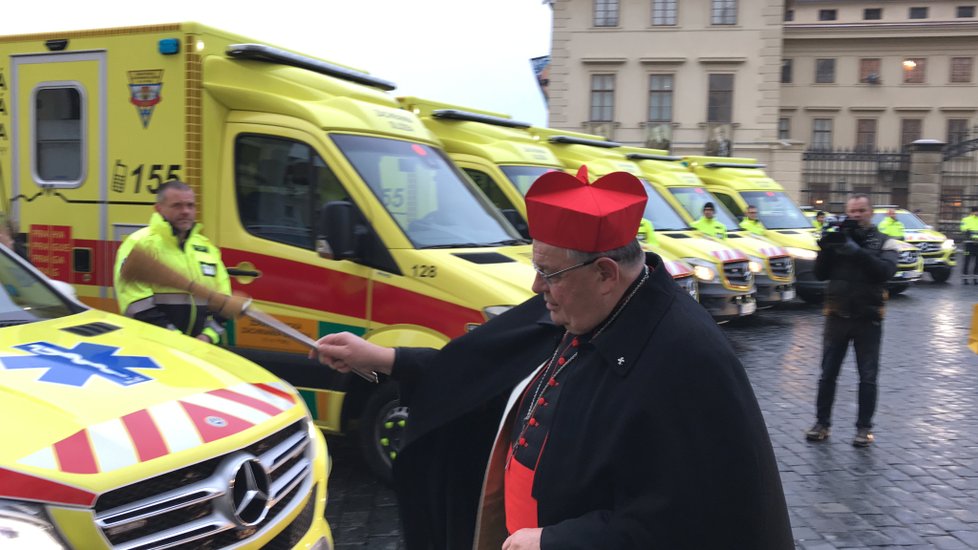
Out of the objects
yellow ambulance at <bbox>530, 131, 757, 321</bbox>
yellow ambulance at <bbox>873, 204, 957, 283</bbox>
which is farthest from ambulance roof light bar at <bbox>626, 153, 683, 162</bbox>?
yellow ambulance at <bbox>873, 204, 957, 283</bbox>

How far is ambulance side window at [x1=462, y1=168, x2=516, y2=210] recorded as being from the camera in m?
9.04

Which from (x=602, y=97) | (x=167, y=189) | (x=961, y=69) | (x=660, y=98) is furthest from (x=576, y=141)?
(x=961, y=69)

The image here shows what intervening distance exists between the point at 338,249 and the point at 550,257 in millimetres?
3348

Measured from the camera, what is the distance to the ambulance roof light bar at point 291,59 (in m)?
5.74

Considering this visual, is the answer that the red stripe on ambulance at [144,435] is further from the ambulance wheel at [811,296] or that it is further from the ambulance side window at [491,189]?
the ambulance wheel at [811,296]

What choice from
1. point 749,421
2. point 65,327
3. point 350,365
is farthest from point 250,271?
point 749,421

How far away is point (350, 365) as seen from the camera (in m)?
2.74

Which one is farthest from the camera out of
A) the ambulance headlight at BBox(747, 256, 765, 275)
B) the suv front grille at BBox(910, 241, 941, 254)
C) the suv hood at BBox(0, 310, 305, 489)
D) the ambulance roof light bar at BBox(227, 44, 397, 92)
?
the suv front grille at BBox(910, 241, 941, 254)

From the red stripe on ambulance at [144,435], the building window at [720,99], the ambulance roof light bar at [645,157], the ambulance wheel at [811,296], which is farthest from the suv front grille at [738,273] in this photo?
the building window at [720,99]

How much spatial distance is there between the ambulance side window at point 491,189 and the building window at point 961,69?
49.1 meters

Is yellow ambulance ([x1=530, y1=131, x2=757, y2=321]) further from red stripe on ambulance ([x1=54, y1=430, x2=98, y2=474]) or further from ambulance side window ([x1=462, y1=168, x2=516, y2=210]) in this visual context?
red stripe on ambulance ([x1=54, y1=430, x2=98, y2=474])

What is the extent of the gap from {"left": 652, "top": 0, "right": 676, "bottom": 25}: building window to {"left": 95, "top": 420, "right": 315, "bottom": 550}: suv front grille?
3974cm

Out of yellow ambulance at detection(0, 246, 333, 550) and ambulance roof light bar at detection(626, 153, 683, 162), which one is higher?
ambulance roof light bar at detection(626, 153, 683, 162)

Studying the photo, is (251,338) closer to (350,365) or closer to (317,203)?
(317,203)
